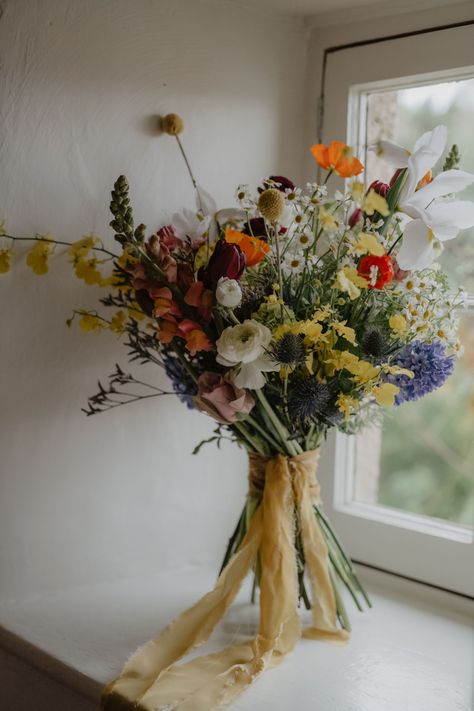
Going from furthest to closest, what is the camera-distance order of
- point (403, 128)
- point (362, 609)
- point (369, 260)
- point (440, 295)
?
point (403, 128) → point (362, 609) → point (440, 295) → point (369, 260)

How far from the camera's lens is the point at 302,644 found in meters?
1.19

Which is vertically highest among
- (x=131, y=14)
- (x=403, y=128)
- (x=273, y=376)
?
(x=131, y=14)

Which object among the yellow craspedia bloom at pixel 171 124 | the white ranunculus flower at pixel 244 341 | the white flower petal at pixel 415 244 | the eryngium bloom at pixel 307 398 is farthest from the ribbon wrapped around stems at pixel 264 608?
the yellow craspedia bloom at pixel 171 124

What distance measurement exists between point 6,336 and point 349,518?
2.36ft

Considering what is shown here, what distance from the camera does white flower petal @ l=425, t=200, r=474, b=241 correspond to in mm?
1025

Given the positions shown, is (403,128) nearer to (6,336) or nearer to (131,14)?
(131,14)

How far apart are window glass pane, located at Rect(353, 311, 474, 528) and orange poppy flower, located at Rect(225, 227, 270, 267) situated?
515 mm

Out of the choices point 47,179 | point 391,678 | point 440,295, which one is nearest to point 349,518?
point 391,678

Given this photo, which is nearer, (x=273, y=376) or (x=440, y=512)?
(x=273, y=376)

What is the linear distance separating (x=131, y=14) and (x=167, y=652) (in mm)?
999

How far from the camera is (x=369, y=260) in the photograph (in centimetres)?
98

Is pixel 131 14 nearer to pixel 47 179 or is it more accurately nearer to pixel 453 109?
pixel 47 179

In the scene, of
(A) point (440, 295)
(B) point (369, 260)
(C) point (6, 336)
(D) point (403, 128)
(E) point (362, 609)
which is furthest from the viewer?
(D) point (403, 128)

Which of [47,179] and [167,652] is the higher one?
[47,179]
